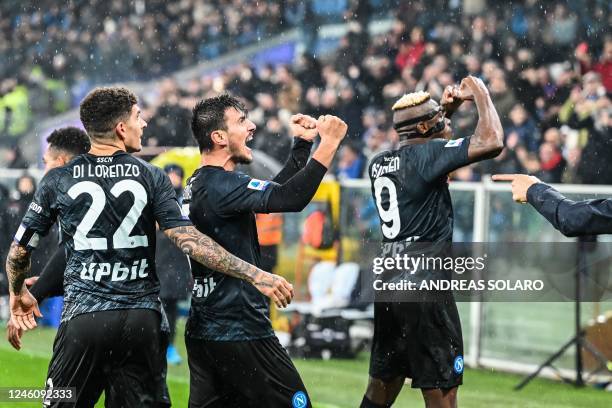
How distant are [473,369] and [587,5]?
6.09 m

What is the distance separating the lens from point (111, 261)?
15.3ft

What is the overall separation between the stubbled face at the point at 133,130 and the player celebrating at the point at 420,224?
4.49 ft

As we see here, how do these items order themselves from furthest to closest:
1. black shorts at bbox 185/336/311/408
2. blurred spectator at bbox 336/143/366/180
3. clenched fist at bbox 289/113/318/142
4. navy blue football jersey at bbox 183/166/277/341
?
blurred spectator at bbox 336/143/366/180, clenched fist at bbox 289/113/318/142, navy blue football jersey at bbox 183/166/277/341, black shorts at bbox 185/336/311/408

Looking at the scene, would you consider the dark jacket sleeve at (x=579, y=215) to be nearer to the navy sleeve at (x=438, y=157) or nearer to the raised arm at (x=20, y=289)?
the navy sleeve at (x=438, y=157)

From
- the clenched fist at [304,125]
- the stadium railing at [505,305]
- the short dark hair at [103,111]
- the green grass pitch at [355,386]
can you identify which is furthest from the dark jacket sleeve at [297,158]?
the stadium railing at [505,305]

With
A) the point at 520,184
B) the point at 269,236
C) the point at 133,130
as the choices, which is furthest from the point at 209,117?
the point at 269,236

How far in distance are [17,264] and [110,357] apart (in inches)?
27.7

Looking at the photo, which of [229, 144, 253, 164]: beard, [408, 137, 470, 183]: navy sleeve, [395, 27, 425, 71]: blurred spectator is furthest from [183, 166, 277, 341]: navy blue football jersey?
[395, 27, 425, 71]: blurred spectator

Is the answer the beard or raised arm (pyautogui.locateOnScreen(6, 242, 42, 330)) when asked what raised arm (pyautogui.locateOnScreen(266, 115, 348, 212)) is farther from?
raised arm (pyautogui.locateOnScreen(6, 242, 42, 330))

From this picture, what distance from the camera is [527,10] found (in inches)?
536

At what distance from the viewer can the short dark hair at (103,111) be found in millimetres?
4797

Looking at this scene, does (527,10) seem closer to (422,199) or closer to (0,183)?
(0,183)

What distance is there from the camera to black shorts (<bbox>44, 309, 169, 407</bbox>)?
180 inches

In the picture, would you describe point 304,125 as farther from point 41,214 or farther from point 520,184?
point 41,214
